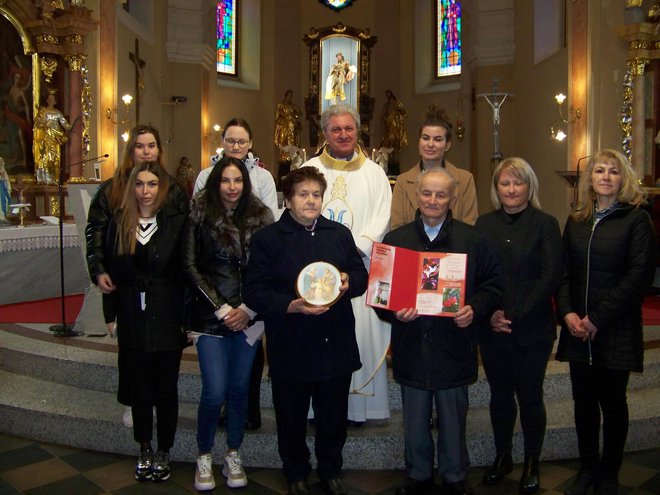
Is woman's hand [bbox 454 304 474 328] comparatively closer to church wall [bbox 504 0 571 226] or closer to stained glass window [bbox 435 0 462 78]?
church wall [bbox 504 0 571 226]

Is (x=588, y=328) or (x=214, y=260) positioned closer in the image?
(x=588, y=328)

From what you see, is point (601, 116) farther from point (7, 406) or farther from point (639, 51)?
point (7, 406)

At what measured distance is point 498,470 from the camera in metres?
→ 3.58

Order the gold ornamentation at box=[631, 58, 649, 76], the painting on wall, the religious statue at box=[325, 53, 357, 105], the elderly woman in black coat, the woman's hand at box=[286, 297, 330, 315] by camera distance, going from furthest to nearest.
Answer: the religious statue at box=[325, 53, 357, 105] → the gold ornamentation at box=[631, 58, 649, 76] → the painting on wall → the elderly woman in black coat → the woman's hand at box=[286, 297, 330, 315]

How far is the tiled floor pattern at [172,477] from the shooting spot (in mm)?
3572

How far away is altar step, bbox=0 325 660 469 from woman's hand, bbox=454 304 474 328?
1.10 meters

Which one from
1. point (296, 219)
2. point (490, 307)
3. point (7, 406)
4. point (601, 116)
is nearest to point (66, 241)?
point (7, 406)

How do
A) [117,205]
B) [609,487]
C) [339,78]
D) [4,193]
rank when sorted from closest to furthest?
[609,487]
[117,205]
[4,193]
[339,78]

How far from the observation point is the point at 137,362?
11.6ft

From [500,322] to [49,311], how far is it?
530cm

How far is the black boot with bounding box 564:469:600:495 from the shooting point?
3373 mm

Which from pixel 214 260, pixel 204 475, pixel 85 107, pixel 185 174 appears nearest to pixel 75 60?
pixel 85 107

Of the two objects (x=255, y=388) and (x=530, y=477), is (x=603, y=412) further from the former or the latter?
(x=255, y=388)

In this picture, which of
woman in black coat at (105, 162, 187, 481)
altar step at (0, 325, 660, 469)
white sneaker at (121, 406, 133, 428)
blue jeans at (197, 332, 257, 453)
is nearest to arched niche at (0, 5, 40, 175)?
altar step at (0, 325, 660, 469)
